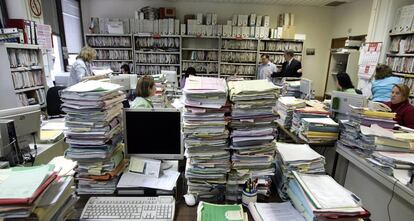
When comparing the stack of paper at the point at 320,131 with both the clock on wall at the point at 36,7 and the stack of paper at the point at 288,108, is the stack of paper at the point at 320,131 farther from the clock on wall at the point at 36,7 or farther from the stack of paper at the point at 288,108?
the clock on wall at the point at 36,7

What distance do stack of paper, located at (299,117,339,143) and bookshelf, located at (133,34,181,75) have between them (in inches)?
176

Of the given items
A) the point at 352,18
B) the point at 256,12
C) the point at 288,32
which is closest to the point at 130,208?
the point at 288,32

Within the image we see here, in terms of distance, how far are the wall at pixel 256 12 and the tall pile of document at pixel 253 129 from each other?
18.2ft

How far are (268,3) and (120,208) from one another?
6.31 metres

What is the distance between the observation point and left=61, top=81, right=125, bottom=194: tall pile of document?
121cm

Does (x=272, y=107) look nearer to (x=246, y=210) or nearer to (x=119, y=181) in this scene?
Answer: (x=246, y=210)

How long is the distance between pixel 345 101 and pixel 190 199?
6.76 feet

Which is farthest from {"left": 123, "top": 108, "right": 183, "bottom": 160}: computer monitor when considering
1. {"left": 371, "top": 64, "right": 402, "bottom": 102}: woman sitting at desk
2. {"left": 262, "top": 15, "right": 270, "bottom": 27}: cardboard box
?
{"left": 262, "top": 15, "right": 270, "bottom": 27}: cardboard box

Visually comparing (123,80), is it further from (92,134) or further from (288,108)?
(288,108)

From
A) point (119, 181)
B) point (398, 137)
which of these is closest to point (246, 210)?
point (119, 181)

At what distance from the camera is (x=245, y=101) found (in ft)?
3.95

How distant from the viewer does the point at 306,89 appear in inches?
127

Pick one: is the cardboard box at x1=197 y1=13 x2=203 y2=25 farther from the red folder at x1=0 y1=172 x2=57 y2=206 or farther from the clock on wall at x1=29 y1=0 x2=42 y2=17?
the red folder at x1=0 y1=172 x2=57 y2=206

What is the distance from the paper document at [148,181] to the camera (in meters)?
1.26
